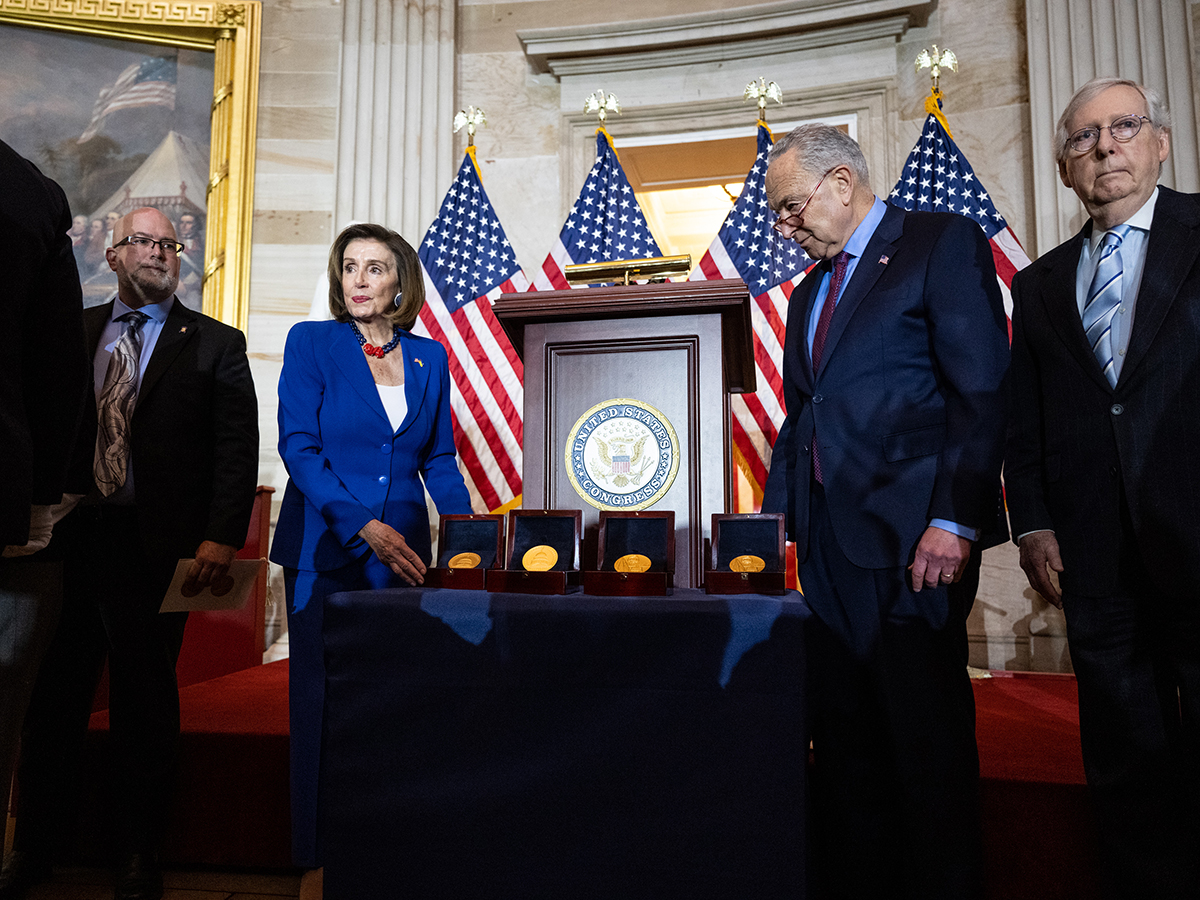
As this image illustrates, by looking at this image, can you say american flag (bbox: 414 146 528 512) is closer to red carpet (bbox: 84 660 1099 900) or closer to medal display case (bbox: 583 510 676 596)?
red carpet (bbox: 84 660 1099 900)

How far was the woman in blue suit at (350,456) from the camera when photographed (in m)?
1.80

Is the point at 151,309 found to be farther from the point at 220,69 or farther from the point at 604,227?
the point at 220,69

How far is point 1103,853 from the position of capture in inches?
60.4

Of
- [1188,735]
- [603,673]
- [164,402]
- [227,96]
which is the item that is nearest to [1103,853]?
[1188,735]

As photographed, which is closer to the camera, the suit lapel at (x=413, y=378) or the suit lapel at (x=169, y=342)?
the suit lapel at (x=413, y=378)

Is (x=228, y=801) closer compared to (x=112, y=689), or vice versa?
(x=112, y=689)

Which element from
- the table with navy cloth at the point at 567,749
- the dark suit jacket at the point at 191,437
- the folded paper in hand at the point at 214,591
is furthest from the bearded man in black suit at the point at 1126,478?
the dark suit jacket at the point at 191,437

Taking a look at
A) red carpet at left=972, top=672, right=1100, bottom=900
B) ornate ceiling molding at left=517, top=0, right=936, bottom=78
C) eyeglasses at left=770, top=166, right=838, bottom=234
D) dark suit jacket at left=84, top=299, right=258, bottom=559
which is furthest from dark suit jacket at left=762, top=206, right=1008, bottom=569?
ornate ceiling molding at left=517, top=0, right=936, bottom=78

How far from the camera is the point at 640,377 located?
5.61 ft

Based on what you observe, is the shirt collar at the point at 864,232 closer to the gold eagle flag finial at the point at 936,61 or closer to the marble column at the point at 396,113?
the gold eagle flag finial at the point at 936,61

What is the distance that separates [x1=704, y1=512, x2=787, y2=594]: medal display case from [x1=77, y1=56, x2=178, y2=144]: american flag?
16.9 ft

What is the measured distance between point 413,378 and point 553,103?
12.0 feet

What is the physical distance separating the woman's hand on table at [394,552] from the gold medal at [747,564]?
2.06 feet

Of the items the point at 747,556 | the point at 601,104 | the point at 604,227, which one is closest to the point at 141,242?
the point at 747,556
